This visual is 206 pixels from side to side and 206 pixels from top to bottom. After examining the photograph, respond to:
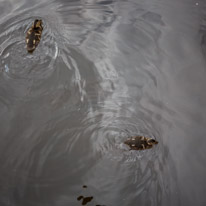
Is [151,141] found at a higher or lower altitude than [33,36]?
lower

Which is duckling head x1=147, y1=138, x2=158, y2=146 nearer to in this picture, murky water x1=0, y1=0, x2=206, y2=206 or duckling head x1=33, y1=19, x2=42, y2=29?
murky water x1=0, y1=0, x2=206, y2=206

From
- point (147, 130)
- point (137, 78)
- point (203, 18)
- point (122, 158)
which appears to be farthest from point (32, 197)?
point (203, 18)

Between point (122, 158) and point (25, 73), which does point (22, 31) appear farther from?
point (122, 158)

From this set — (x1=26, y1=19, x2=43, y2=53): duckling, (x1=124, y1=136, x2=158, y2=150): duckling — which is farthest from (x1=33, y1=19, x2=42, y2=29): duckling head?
(x1=124, y1=136, x2=158, y2=150): duckling

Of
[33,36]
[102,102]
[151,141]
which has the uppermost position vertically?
[33,36]

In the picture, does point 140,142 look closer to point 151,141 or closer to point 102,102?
point 151,141

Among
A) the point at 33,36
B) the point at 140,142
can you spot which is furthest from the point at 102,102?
the point at 33,36

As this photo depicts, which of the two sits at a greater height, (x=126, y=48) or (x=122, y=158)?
(x=126, y=48)

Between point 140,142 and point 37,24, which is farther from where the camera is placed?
point 37,24
